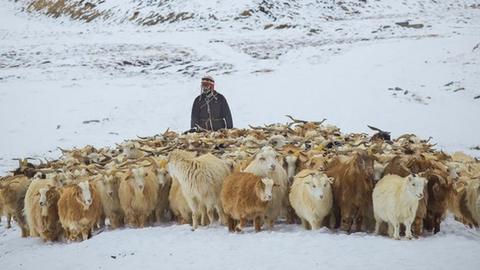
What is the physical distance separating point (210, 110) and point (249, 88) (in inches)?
374

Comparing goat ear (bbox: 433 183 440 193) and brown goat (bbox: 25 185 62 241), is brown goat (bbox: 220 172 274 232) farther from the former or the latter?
brown goat (bbox: 25 185 62 241)

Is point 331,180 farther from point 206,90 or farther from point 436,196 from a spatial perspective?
point 206,90

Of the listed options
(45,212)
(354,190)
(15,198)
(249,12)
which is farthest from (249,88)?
(354,190)

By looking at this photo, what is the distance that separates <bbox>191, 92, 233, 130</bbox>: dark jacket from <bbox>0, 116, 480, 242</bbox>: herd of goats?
3.60 meters

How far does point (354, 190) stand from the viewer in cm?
792

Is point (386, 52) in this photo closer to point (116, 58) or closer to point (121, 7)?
point (116, 58)

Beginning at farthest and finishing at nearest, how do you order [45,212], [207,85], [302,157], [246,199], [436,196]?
[207,85], [302,157], [45,212], [246,199], [436,196]

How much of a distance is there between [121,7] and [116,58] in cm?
1520

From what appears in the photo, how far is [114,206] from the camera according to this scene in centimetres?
975

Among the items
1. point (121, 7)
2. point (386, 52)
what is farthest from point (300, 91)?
point (121, 7)

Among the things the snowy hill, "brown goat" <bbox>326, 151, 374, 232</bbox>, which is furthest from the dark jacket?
the snowy hill

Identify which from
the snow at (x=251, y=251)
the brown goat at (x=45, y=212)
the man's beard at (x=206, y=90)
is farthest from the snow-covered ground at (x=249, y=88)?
the man's beard at (x=206, y=90)

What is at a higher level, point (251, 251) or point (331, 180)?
point (331, 180)

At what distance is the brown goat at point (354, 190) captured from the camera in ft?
25.9
